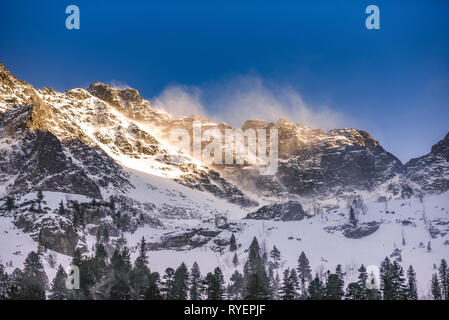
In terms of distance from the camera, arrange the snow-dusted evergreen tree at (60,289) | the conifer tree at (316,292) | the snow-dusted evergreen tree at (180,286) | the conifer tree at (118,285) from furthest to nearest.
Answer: the snow-dusted evergreen tree at (60,289) < the snow-dusted evergreen tree at (180,286) < the conifer tree at (316,292) < the conifer tree at (118,285)

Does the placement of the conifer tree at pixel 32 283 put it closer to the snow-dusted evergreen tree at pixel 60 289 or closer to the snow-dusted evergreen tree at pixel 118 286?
the snow-dusted evergreen tree at pixel 60 289

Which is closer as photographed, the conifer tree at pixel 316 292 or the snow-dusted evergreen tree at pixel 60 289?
the conifer tree at pixel 316 292

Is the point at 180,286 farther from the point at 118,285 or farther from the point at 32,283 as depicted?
the point at 32,283

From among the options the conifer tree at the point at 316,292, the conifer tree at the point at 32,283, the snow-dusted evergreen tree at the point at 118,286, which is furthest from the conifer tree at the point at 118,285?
the conifer tree at the point at 316,292

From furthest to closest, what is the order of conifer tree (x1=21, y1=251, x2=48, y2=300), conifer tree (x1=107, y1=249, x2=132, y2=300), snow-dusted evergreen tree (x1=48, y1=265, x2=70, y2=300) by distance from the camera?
1. snow-dusted evergreen tree (x1=48, y1=265, x2=70, y2=300)
2. conifer tree (x1=107, y1=249, x2=132, y2=300)
3. conifer tree (x1=21, y1=251, x2=48, y2=300)

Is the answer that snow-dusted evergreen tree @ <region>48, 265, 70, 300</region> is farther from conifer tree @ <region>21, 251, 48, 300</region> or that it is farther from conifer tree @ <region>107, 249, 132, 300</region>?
conifer tree @ <region>107, 249, 132, 300</region>

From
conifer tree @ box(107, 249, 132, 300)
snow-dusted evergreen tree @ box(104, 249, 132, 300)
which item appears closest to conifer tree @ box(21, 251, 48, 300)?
snow-dusted evergreen tree @ box(104, 249, 132, 300)

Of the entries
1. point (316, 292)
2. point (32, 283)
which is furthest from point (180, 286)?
point (32, 283)

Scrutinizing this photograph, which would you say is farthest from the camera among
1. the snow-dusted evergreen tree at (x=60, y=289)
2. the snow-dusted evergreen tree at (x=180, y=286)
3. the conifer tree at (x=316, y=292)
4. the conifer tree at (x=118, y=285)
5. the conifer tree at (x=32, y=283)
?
the snow-dusted evergreen tree at (x=60, y=289)

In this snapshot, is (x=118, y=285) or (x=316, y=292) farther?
(x=316, y=292)
